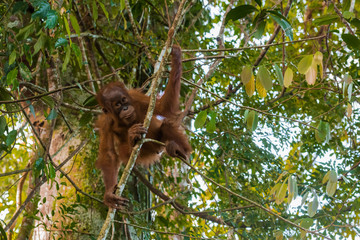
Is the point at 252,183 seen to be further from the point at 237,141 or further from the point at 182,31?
the point at 182,31

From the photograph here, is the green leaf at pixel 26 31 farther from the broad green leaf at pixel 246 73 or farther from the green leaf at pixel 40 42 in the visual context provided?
the broad green leaf at pixel 246 73

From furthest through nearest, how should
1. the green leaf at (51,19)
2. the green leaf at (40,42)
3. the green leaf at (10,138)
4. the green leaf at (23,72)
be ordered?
1. the green leaf at (23,72)
2. the green leaf at (10,138)
3. the green leaf at (40,42)
4. the green leaf at (51,19)

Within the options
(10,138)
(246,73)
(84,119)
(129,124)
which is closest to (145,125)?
(246,73)

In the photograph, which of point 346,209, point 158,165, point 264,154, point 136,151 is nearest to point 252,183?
point 264,154

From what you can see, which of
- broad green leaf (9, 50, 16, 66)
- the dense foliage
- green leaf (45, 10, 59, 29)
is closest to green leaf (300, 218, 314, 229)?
the dense foliage

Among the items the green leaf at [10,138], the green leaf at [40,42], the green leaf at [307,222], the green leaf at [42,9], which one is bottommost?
the green leaf at [307,222]

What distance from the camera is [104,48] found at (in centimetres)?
504

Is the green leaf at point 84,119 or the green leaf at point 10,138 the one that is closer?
the green leaf at point 10,138

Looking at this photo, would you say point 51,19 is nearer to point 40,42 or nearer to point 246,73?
point 40,42

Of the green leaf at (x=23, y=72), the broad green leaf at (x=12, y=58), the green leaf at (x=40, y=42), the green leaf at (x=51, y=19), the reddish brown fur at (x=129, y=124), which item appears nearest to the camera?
the green leaf at (x=51, y=19)

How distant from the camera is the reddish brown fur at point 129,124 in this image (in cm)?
344

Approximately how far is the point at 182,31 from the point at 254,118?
2.78 m

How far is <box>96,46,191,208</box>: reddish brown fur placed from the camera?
3.44 m

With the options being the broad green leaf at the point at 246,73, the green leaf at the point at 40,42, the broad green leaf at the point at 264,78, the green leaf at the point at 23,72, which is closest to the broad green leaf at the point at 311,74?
the broad green leaf at the point at 264,78
